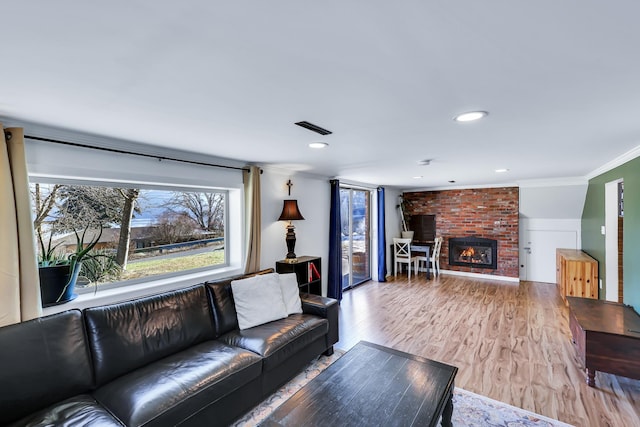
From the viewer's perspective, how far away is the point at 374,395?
1.68 m

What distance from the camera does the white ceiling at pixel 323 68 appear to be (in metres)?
0.86

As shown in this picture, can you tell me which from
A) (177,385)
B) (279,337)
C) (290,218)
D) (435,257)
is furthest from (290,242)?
(435,257)

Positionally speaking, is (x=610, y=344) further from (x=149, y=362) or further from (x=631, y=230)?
(x=149, y=362)

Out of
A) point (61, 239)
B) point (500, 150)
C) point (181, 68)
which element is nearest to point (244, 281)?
point (61, 239)

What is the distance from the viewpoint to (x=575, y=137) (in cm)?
234

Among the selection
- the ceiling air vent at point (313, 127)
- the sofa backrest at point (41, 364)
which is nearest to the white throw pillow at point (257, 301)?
the sofa backrest at point (41, 364)

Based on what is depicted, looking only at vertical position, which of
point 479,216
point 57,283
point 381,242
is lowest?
point 381,242

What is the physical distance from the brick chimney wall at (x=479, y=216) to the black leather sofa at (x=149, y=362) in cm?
512

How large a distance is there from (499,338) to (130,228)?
13.6 ft

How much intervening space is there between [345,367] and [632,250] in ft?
10.3

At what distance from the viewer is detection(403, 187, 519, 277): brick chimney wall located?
603 cm

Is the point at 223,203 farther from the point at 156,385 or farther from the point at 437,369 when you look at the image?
the point at 437,369

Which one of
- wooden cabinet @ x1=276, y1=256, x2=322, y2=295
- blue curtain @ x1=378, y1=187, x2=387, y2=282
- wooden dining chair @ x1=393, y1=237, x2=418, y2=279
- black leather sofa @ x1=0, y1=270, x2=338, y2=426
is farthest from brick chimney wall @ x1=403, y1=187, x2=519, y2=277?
black leather sofa @ x1=0, y1=270, x2=338, y2=426

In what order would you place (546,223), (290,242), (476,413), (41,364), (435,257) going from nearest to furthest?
1. (41,364)
2. (476,413)
3. (290,242)
4. (546,223)
5. (435,257)
